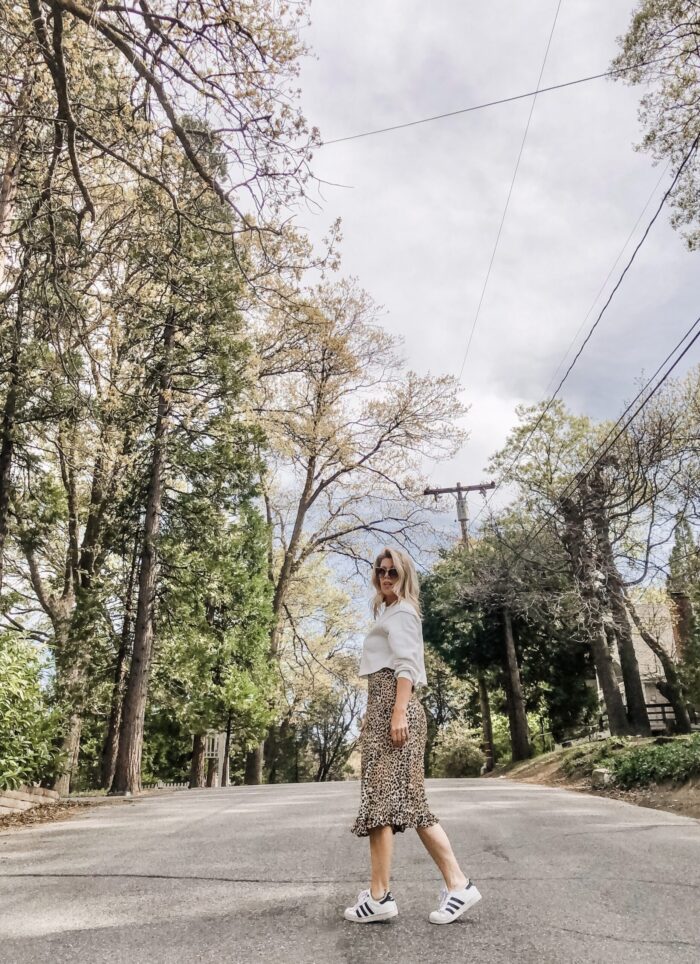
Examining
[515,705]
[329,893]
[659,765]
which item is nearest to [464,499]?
[515,705]

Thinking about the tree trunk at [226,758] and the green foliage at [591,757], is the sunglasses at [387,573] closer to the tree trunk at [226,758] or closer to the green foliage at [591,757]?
the green foliage at [591,757]

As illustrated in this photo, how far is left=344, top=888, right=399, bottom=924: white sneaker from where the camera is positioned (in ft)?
10.6

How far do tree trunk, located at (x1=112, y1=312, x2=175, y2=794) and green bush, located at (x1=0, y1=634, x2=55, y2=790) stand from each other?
5008 mm

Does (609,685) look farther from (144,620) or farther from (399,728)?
(399,728)

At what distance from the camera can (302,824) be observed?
6906mm

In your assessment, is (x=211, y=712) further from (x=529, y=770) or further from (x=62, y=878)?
(x=62, y=878)

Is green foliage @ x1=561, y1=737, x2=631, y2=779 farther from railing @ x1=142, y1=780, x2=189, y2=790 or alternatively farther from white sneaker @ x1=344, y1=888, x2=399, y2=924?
white sneaker @ x1=344, y1=888, x2=399, y2=924

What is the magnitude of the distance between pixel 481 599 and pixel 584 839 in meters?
17.4

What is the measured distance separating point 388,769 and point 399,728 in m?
A: 0.22

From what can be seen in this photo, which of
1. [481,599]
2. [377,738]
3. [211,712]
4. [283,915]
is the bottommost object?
[283,915]

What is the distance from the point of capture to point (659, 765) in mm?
10500

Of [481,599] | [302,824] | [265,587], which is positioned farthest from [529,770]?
[302,824]

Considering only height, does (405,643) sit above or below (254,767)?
below

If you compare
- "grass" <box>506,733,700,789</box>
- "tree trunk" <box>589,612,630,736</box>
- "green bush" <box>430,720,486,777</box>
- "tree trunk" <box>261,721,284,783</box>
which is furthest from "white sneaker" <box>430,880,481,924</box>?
"tree trunk" <box>261,721,284,783</box>
